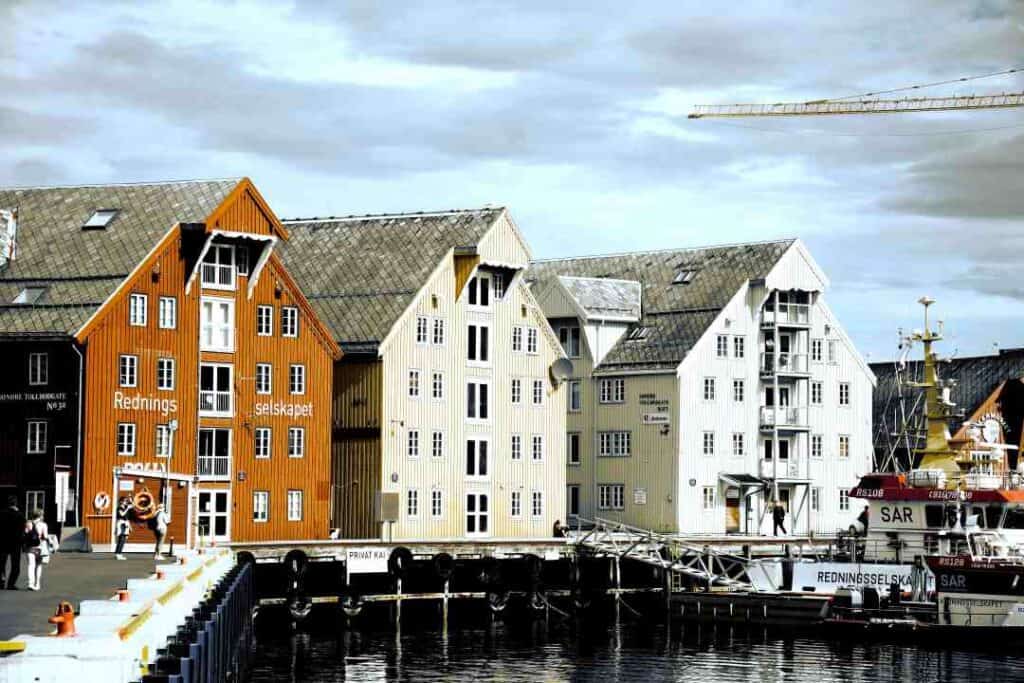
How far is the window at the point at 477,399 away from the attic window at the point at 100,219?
56.7ft

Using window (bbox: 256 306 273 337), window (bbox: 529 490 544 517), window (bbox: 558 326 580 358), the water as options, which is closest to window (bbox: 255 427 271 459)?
window (bbox: 256 306 273 337)

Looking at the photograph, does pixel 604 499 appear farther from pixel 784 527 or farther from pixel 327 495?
pixel 327 495

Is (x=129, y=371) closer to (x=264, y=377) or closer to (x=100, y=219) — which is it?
(x=264, y=377)

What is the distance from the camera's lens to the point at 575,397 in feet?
300

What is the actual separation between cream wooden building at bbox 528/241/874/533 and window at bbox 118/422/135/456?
1149 inches

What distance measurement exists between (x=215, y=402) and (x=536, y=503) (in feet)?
59.8

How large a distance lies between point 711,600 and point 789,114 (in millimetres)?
64952

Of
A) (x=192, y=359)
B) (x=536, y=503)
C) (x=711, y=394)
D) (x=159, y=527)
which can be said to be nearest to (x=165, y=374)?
(x=192, y=359)

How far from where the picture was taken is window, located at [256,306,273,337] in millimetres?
71312

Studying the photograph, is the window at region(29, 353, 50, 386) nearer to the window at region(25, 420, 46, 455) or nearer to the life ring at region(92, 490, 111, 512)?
the window at region(25, 420, 46, 455)

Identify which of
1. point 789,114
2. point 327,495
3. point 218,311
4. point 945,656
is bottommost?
point 945,656

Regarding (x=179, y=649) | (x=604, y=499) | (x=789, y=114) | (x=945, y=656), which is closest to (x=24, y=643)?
(x=179, y=649)

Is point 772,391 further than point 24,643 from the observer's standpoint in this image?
Yes

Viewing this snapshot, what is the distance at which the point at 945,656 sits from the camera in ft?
193
